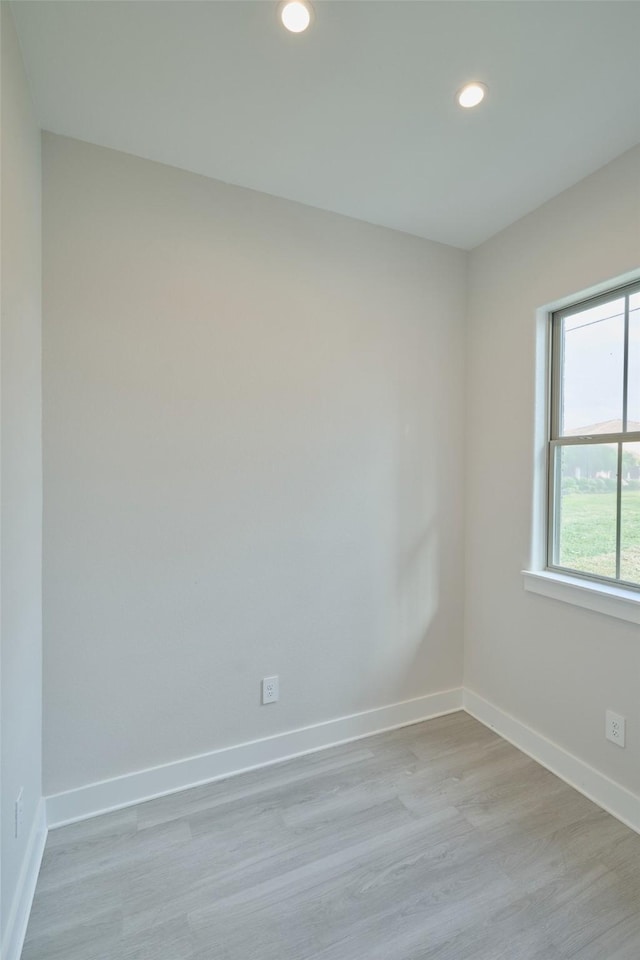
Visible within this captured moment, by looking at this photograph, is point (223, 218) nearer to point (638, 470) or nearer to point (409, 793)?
point (638, 470)

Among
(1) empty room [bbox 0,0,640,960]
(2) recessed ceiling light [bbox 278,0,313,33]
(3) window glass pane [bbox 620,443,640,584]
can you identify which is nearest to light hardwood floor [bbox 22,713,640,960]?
(1) empty room [bbox 0,0,640,960]

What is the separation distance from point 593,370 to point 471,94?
125 centimetres

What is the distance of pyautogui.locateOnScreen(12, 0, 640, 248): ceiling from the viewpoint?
1276 mm

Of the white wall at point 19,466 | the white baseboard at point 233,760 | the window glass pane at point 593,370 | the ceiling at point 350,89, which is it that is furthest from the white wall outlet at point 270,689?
the ceiling at point 350,89

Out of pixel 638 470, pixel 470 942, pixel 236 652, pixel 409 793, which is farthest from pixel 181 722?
pixel 638 470

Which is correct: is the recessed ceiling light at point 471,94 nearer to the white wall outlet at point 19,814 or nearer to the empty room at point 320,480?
the empty room at point 320,480

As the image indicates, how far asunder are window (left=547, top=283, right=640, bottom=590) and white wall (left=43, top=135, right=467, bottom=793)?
0.57 metres

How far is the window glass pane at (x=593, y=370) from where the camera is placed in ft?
6.29

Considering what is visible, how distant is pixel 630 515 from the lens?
184cm

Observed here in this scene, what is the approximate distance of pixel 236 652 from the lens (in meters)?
2.01

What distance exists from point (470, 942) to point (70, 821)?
1517 millimetres

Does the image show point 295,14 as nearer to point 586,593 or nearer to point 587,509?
point 587,509

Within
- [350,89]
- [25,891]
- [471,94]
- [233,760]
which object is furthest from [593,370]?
[25,891]

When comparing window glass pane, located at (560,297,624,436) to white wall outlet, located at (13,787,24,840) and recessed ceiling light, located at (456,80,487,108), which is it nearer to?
recessed ceiling light, located at (456,80,487,108)
